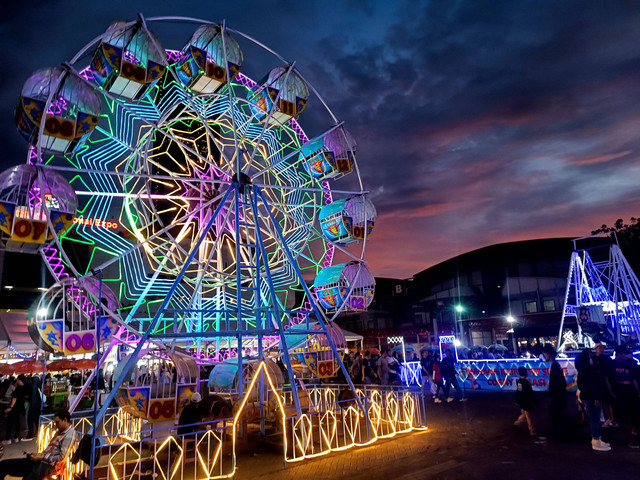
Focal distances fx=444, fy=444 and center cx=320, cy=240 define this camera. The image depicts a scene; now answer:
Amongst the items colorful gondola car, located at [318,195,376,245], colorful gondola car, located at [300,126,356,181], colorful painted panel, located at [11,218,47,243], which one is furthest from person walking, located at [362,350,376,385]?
colorful painted panel, located at [11,218,47,243]

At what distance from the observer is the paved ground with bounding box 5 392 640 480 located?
7035 mm

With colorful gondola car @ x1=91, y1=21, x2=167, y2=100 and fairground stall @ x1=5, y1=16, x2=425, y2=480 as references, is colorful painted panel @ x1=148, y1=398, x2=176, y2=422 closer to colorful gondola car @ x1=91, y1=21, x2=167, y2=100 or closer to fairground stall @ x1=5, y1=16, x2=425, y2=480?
fairground stall @ x1=5, y1=16, x2=425, y2=480

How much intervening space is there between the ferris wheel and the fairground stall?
4 centimetres

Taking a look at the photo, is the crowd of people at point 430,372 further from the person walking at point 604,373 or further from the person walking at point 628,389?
the person walking at point 604,373

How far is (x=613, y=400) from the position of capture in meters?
8.39

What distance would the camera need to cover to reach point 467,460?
7895 mm

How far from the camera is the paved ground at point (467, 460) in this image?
7035mm

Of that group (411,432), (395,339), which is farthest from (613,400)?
(395,339)

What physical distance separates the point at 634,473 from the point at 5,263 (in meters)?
29.2

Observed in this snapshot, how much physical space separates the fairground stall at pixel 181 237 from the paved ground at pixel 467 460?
52 cm

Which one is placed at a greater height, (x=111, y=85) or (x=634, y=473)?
(x=111, y=85)

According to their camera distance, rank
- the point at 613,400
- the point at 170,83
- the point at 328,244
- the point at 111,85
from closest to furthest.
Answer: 1. the point at 613,400
2. the point at 111,85
3. the point at 170,83
4. the point at 328,244

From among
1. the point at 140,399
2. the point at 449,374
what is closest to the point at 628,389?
the point at 449,374

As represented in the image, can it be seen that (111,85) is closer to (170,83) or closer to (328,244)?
(170,83)
